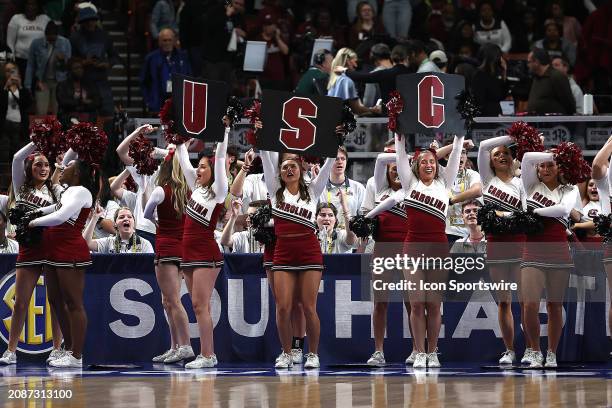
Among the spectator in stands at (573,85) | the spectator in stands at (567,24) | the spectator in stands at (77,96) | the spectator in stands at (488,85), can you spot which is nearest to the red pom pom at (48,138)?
the spectator in stands at (77,96)

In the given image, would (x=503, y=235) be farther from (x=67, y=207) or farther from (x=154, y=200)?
(x=67, y=207)

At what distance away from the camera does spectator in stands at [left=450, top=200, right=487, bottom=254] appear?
12.7m

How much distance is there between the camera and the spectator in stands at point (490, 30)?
18203 mm

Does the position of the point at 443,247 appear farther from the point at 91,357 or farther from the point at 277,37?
the point at 277,37

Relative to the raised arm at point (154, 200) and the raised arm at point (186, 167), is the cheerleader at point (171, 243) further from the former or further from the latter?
the raised arm at point (186, 167)

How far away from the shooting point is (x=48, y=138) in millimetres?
12375

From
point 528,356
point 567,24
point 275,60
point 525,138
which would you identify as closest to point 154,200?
→ point 525,138

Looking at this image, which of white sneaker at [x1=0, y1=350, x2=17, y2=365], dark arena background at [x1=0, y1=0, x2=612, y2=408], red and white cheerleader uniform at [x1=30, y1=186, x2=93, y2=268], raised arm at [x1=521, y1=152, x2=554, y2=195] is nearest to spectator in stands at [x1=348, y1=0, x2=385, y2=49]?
dark arena background at [x1=0, y1=0, x2=612, y2=408]

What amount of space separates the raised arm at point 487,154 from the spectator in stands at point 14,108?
22.0ft

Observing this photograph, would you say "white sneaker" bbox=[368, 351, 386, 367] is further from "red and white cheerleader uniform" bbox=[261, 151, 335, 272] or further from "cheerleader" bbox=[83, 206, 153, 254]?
"cheerleader" bbox=[83, 206, 153, 254]

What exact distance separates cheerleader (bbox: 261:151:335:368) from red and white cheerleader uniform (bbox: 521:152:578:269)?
5.66 feet

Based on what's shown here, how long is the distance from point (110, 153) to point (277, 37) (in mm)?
2975

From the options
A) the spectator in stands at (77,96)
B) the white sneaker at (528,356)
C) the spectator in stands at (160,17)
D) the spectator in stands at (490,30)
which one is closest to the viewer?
the white sneaker at (528,356)

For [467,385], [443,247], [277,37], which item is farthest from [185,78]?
[277,37]
